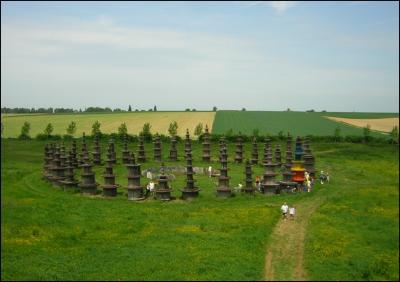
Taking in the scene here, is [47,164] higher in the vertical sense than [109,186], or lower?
higher

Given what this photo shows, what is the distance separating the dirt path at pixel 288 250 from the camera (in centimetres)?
2267

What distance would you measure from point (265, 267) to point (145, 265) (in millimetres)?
6551

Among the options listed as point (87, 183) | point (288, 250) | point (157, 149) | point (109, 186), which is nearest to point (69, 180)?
point (87, 183)

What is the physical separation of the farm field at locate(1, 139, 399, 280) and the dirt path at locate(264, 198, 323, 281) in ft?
1.05

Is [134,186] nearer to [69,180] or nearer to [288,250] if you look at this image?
[69,180]

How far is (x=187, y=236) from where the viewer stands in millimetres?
29672

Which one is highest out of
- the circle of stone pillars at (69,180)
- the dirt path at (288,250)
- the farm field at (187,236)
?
the circle of stone pillars at (69,180)

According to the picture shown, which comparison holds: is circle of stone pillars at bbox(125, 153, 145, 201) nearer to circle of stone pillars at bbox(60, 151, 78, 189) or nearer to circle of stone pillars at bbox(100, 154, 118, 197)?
circle of stone pillars at bbox(100, 154, 118, 197)

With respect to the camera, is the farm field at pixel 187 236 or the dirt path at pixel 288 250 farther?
the farm field at pixel 187 236

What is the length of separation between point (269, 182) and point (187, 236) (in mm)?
19224

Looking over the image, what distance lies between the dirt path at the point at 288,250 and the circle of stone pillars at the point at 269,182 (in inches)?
338

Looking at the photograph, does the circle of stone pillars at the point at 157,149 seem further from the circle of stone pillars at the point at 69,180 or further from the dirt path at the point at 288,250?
the dirt path at the point at 288,250

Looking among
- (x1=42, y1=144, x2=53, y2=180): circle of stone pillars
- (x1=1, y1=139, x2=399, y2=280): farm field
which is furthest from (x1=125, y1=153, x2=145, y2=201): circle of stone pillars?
(x1=42, y1=144, x2=53, y2=180): circle of stone pillars

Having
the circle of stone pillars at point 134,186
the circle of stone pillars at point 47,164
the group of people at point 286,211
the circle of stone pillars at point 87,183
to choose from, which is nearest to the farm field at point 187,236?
the group of people at point 286,211
